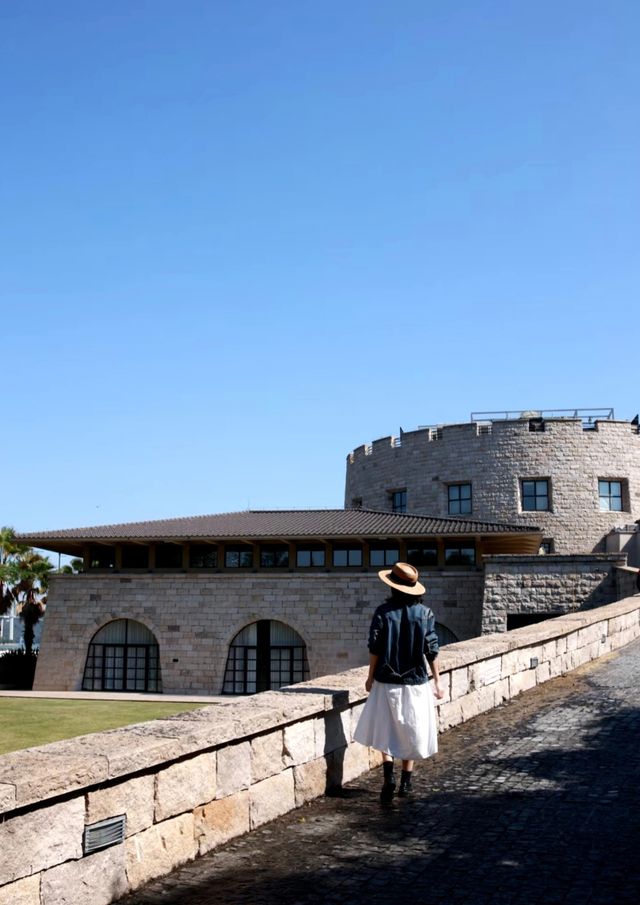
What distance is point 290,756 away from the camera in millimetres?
6438

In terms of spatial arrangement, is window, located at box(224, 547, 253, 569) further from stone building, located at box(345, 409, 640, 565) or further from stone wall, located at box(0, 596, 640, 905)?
stone wall, located at box(0, 596, 640, 905)

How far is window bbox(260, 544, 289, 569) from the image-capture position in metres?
35.2

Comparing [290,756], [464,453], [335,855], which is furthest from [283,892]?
[464,453]

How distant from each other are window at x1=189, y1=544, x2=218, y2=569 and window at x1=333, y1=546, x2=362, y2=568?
16.1 feet

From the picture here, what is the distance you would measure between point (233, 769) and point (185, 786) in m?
0.54

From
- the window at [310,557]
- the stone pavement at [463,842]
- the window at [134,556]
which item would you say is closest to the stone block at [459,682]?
the stone pavement at [463,842]

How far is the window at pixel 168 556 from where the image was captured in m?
36.0

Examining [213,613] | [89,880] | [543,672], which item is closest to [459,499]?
[213,613]

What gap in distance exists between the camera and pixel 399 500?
46.4 metres

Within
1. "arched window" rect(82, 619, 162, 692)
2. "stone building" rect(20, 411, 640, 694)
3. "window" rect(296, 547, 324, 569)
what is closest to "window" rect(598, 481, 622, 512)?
"stone building" rect(20, 411, 640, 694)

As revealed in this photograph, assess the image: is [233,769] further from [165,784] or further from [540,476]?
[540,476]

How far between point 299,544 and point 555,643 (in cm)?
2189

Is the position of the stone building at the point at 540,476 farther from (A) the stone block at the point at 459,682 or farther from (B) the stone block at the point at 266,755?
(B) the stone block at the point at 266,755

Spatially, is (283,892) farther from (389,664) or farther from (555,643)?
(555,643)
